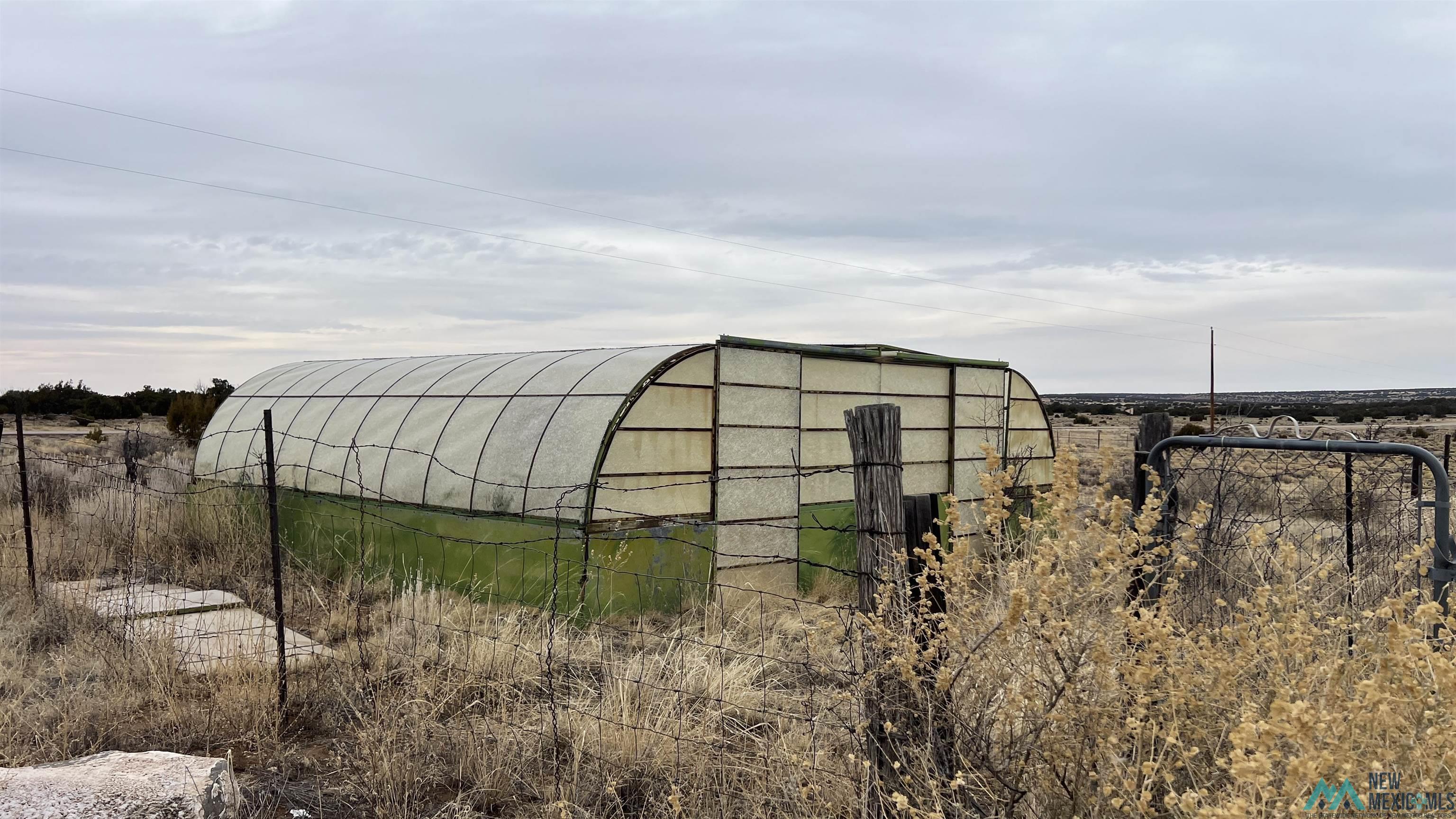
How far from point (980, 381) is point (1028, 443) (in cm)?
172

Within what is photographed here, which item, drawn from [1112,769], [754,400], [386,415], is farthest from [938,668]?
[386,415]

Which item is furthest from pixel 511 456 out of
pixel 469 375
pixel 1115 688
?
pixel 1115 688

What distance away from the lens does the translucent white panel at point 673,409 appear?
949 cm

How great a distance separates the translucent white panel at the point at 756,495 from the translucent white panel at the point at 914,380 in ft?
6.48

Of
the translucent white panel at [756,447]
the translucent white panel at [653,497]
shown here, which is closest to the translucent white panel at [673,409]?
the translucent white panel at [756,447]

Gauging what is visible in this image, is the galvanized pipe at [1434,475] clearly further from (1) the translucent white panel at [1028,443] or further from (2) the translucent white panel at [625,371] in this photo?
(1) the translucent white panel at [1028,443]

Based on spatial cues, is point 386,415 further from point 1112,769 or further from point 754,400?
point 1112,769

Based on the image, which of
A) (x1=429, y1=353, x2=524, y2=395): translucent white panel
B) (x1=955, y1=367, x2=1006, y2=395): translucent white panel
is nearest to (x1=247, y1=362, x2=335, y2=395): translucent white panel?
(x1=429, y1=353, x2=524, y2=395): translucent white panel

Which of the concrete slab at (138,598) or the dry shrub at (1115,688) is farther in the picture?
the concrete slab at (138,598)

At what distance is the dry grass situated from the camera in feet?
10.5

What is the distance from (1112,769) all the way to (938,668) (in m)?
0.73

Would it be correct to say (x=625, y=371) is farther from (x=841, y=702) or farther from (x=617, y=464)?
(x=841, y=702)

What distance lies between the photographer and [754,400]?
1066 cm

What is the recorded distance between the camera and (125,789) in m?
4.51
